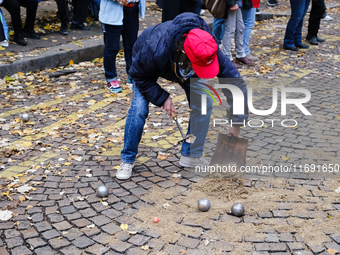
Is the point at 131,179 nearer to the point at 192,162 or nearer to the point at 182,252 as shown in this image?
the point at 192,162

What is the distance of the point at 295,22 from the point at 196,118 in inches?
209

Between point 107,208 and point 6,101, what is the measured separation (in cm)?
321

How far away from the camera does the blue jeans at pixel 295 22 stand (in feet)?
26.4

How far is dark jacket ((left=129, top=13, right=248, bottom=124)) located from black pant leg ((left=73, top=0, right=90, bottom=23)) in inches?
216

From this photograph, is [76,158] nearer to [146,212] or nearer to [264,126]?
[146,212]

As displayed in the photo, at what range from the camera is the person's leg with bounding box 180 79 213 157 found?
12.5 ft

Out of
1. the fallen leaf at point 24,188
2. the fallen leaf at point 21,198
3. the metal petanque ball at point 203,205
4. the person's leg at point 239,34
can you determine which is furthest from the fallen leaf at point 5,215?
the person's leg at point 239,34

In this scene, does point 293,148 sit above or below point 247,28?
below

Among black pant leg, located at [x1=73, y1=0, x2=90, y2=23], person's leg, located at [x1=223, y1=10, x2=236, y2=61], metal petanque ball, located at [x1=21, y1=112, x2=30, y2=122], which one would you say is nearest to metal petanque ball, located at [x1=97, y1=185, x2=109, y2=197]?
metal petanque ball, located at [x1=21, y1=112, x2=30, y2=122]

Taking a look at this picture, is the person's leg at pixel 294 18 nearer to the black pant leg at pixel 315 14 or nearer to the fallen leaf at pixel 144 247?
the black pant leg at pixel 315 14

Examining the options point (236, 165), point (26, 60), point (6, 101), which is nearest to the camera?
point (236, 165)

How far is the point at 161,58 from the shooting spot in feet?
10.5

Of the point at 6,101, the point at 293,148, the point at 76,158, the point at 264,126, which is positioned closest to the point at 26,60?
the point at 6,101

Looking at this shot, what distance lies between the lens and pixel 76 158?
14.1 ft
